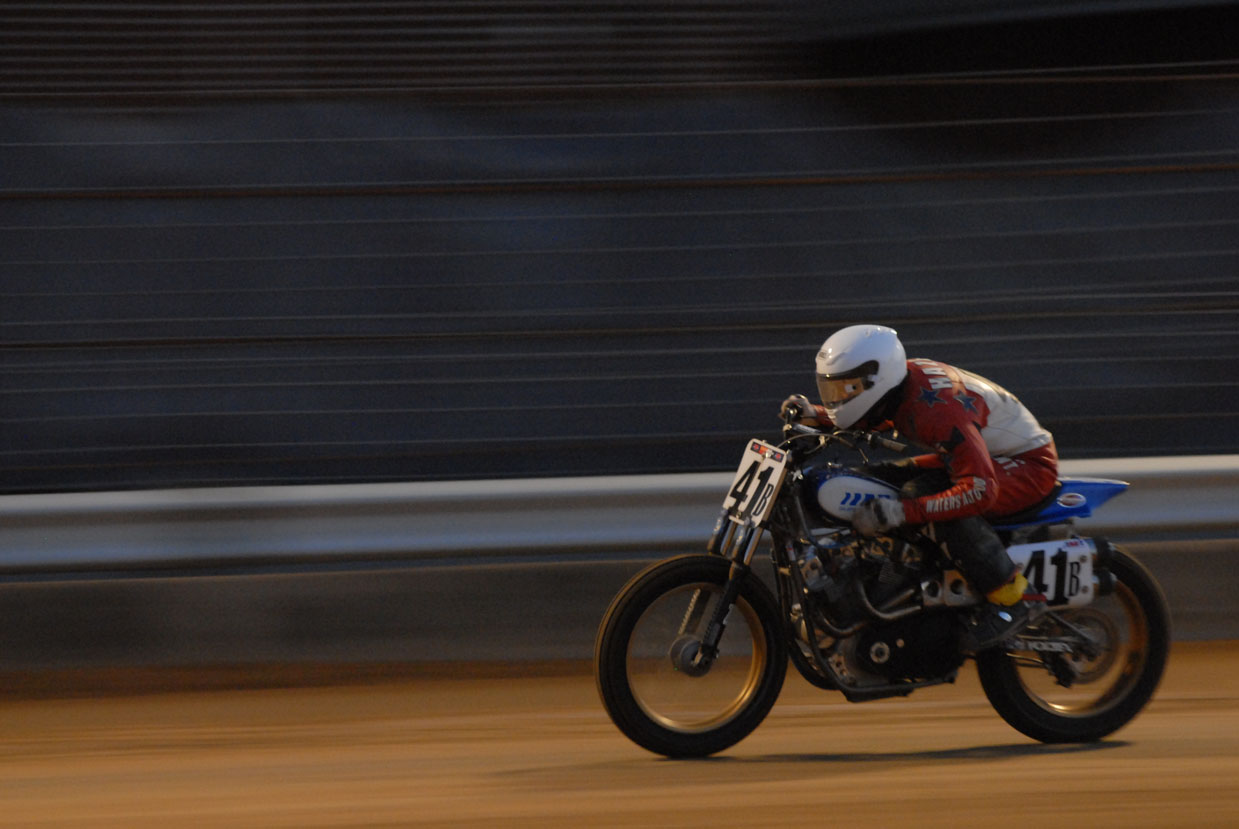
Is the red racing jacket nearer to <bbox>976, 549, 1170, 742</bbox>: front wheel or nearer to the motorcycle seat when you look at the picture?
the motorcycle seat

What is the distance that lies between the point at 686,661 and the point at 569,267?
→ 2.49 metres

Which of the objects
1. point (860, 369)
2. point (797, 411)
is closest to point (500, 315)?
point (797, 411)

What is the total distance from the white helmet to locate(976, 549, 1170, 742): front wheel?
97 centimetres

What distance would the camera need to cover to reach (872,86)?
318 inches

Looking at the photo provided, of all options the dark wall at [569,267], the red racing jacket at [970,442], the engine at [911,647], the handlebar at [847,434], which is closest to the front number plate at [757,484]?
the handlebar at [847,434]

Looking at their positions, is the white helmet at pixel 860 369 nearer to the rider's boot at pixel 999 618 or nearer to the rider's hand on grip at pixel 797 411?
the rider's hand on grip at pixel 797 411

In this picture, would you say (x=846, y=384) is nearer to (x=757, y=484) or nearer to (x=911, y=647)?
(x=757, y=484)

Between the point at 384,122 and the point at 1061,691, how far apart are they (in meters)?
3.80

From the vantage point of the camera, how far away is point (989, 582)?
233 inches

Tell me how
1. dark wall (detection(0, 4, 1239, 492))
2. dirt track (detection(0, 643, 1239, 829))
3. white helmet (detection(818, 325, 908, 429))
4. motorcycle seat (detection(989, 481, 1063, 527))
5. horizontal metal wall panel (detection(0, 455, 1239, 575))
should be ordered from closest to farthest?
dirt track (detection(0, 643, 1239, 829)) → white helmet (detection(818, 325, 908, 429)) → motorcycle seat (detection(989, 481, 1063, 527)) → horizontal metal wall panel (detection(0, 455, 1239, 575)) → dark wall (detection(0, 4, 1239, 492))

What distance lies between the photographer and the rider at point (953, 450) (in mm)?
5801

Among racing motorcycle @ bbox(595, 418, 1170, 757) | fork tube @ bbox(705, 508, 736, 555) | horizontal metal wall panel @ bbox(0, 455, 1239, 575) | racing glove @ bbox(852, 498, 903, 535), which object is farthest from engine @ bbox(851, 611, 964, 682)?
horizontal metal wall panel @ bbox(0, 455, 1239, 575)

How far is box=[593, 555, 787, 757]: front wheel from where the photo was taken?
18.9 feet

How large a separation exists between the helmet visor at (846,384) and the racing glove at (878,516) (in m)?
0.35
